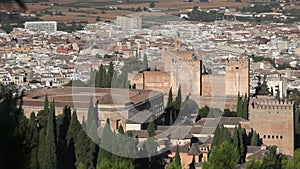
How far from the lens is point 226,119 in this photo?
2072cm

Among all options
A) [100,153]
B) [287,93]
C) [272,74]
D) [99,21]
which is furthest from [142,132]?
[99,21]

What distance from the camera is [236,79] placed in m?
24.9

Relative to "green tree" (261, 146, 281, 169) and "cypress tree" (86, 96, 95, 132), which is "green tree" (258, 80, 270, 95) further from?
"green tree" (261, 146, 281, 169)

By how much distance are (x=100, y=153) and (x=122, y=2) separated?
6769 cm

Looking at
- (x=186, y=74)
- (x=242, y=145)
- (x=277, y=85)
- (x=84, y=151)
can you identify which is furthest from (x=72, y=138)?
(x=277, y=85)

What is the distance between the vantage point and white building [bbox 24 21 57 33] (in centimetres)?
6444

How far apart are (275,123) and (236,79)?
5.26m

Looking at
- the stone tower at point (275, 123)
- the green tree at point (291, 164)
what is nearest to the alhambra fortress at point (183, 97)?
the stone tower at point (275, 123)

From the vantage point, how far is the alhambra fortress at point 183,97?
19.5 metres

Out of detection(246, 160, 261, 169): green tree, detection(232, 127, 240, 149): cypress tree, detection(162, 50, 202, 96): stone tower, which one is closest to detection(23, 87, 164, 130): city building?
detection(162, 50, 202, 96): stone tower

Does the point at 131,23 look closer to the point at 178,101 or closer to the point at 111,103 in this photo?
the point at 178,101

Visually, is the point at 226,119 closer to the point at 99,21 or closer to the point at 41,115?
the point at 41,115

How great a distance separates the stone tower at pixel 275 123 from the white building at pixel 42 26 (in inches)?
1754

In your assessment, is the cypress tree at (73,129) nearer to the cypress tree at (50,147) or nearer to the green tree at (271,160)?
the cypress tree at (50,147)
